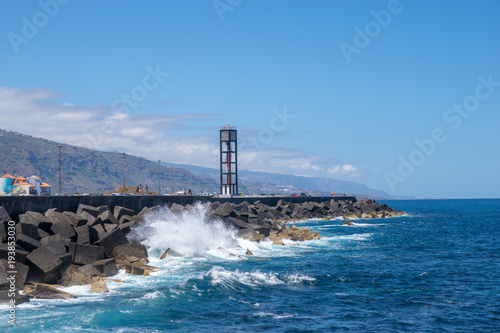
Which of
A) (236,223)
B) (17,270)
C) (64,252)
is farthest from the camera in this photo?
(236,223)

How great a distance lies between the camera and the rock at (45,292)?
15.6 meters

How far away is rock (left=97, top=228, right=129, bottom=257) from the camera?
841 inches

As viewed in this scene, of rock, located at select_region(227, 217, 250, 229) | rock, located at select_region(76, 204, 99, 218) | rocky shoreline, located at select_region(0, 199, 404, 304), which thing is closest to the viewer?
rocky shoreline, located at select_region(0, 199, 404, 304)

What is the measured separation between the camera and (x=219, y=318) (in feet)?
47.6

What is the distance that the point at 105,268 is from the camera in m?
19.1

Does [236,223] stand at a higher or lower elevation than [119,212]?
lower

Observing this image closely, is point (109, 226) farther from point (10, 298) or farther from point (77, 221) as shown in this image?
point (10, 298)

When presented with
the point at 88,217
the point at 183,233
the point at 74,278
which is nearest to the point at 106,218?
the point at 88,217

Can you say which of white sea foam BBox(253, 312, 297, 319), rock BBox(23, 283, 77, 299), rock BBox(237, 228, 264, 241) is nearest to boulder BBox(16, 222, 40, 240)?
rock BBox(23, 283, 77, 299)

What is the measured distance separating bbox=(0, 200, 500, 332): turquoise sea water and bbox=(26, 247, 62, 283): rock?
3.31 ft

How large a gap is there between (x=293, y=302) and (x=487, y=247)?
78.0 feet

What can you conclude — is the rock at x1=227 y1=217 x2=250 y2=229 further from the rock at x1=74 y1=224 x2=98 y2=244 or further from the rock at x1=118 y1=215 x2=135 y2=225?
the rock at x1=74 y1=224 x2=98 y2=244

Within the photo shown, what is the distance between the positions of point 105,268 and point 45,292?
3334 millimetres

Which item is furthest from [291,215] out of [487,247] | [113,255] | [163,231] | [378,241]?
[113,255]
